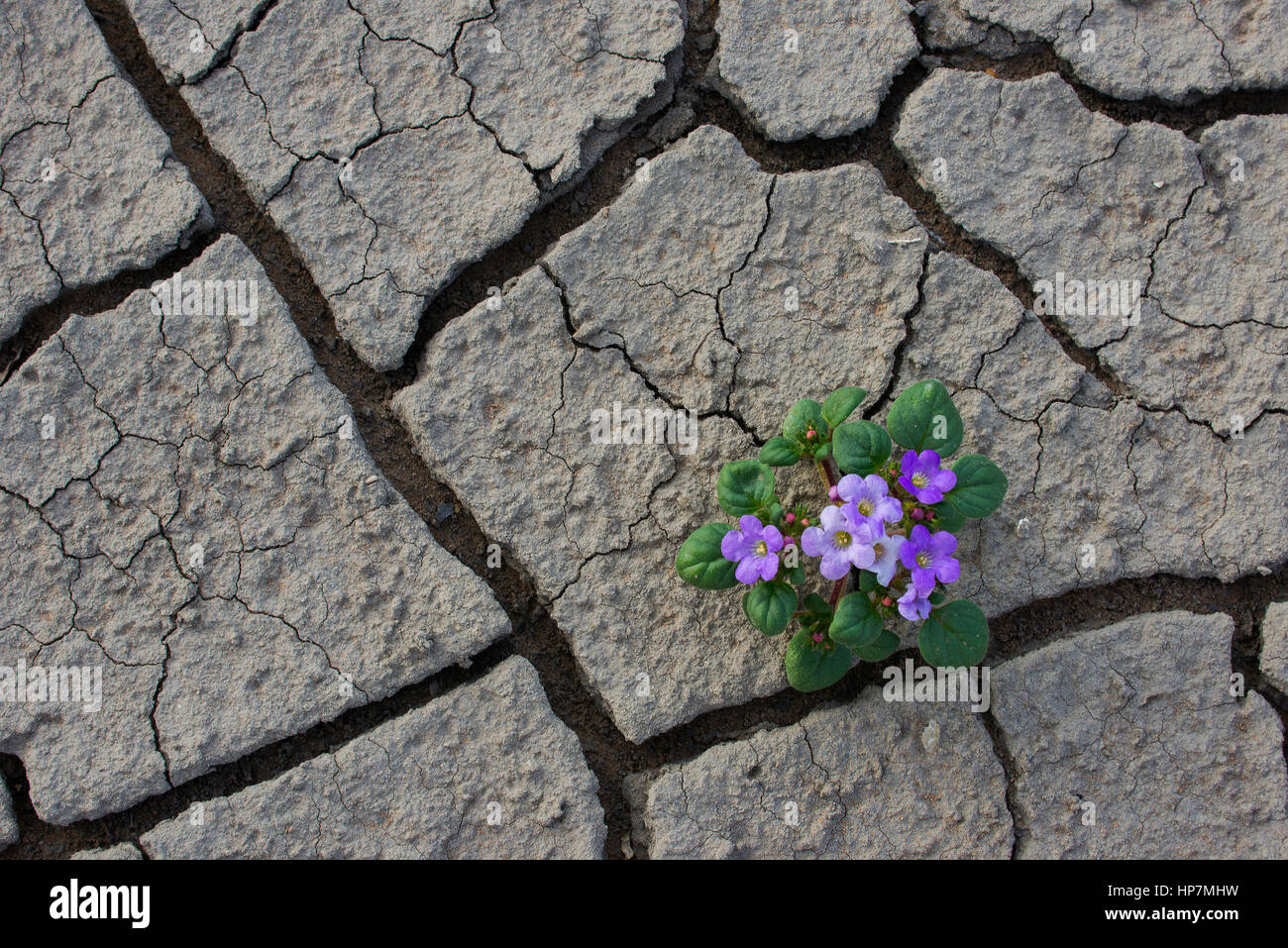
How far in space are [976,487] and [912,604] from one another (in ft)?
1.16

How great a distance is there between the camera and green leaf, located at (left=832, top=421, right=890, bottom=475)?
237 cm

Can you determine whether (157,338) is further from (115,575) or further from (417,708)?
(417,708)

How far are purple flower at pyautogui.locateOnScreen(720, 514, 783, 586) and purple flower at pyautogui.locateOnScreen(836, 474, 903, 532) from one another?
0.19 m

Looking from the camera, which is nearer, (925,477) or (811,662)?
(925,477)

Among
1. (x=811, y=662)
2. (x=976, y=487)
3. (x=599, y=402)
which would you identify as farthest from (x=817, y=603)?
(x=599, y=402)

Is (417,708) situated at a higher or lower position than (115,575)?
lower

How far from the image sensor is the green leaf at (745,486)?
2432 millimetres

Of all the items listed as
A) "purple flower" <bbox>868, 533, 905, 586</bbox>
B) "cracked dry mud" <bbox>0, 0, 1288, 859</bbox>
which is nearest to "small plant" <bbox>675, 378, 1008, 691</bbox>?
"purple flower" <bbox>868, 533, 905, 586</bbox>

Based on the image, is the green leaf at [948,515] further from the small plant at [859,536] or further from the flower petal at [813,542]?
the flower petal at [813,542]

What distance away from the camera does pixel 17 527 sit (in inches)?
107

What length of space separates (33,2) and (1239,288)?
12.1 feet

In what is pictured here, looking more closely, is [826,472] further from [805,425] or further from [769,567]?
[769,567]

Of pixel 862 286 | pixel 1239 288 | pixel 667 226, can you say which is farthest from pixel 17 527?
pixel 1239 288

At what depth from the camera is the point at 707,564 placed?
2445 millimetres
